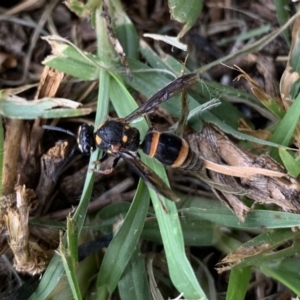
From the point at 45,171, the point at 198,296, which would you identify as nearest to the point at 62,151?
the point at 45,171

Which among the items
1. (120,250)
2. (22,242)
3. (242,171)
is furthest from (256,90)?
(22,242)

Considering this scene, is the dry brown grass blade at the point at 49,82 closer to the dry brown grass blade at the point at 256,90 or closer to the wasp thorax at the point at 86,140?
the wasp thorax at the point at 86,140

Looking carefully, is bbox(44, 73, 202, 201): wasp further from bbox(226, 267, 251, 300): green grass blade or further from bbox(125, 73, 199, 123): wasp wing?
bbox(226, 267, 251, 300): green grass blade

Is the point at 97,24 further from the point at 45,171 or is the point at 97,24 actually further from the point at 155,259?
the point at 155,259

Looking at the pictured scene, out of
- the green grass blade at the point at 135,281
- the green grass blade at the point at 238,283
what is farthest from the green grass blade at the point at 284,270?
the green grass blade at the point at 135,281

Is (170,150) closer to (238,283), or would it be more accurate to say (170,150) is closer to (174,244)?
(174,244)

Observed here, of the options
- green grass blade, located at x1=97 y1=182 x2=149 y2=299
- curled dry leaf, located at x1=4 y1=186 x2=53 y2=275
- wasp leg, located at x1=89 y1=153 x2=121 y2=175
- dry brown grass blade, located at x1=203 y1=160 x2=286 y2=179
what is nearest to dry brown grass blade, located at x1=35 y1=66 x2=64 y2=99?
wasp leg, located at x1=89 y1=153 x2=121 y2=175
